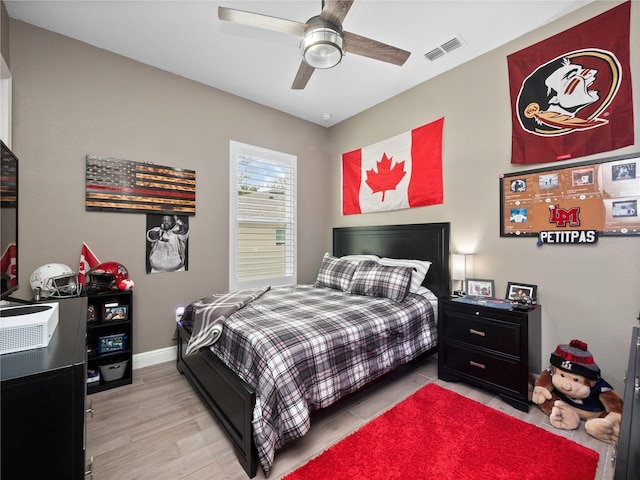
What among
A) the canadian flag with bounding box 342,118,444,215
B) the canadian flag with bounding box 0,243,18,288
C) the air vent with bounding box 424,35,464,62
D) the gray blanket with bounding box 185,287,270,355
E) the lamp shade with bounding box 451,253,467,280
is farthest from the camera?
the canadian flag with bounding box 342,118,444,215

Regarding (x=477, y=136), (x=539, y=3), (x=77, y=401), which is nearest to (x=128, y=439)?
(x=77, y=401)

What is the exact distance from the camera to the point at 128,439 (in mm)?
1769

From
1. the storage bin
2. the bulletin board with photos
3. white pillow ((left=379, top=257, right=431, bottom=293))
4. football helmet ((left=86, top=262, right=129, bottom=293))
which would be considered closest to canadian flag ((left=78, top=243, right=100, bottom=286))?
football helmet ((left=86, top=262, right=129, bottom=293))

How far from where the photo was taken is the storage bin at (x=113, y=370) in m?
2.37

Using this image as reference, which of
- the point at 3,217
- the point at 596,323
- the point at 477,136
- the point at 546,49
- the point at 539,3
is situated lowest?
the point at 596,323

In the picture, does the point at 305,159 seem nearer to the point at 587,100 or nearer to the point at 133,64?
the point at 133,64

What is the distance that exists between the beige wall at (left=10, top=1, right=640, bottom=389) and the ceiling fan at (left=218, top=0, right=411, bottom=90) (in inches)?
50.1

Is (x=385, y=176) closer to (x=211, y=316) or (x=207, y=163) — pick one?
(x=207, y=163)

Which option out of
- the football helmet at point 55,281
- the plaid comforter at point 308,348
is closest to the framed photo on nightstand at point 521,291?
the plaid comforter at point 308,348

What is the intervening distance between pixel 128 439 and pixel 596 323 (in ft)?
10.8

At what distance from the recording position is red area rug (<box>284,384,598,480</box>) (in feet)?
4.89

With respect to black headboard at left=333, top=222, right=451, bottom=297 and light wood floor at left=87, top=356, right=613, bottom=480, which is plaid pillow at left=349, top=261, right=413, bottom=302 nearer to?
black headboard at left=333, top=222, right=451, bottom=297

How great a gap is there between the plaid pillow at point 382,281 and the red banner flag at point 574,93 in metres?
1.40

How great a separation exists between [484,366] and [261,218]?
2759 millimetres
